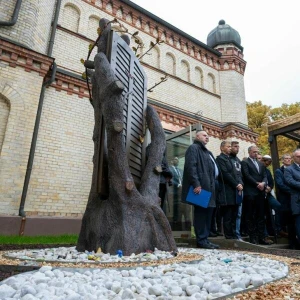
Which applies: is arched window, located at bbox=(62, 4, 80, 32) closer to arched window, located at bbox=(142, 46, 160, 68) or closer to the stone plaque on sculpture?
arched window, located at bbox=(142, 46, 160, 68)

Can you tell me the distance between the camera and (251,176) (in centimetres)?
547

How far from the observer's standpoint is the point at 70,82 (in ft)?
29.8

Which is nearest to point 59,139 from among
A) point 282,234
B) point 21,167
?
point 21,167

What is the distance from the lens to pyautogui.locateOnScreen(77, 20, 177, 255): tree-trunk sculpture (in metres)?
2.99

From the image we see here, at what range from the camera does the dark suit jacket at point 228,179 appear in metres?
5.12

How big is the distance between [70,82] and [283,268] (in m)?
8.39

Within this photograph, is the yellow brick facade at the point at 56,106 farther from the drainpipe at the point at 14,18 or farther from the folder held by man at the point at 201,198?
the folder held by man at the point at 201,198

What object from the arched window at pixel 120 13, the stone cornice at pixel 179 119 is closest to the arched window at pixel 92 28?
the arched window at pixel 120 13

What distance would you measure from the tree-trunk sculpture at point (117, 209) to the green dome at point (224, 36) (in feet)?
45.8

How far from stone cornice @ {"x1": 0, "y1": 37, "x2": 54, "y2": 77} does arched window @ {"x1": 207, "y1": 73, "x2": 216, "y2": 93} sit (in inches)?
344

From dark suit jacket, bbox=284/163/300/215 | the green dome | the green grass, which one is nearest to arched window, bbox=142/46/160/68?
the green dome

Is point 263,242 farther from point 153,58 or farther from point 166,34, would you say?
point 166,34

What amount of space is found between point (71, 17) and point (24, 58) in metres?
3.77

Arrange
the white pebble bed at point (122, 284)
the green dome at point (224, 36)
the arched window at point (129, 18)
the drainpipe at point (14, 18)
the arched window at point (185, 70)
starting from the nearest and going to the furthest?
the white pebble bed at point (122, 284), the drainpipe at point (14, 18), the arched window at point (129, 18), the arched window at point (185, 70), the green dome at point (224, 36)
